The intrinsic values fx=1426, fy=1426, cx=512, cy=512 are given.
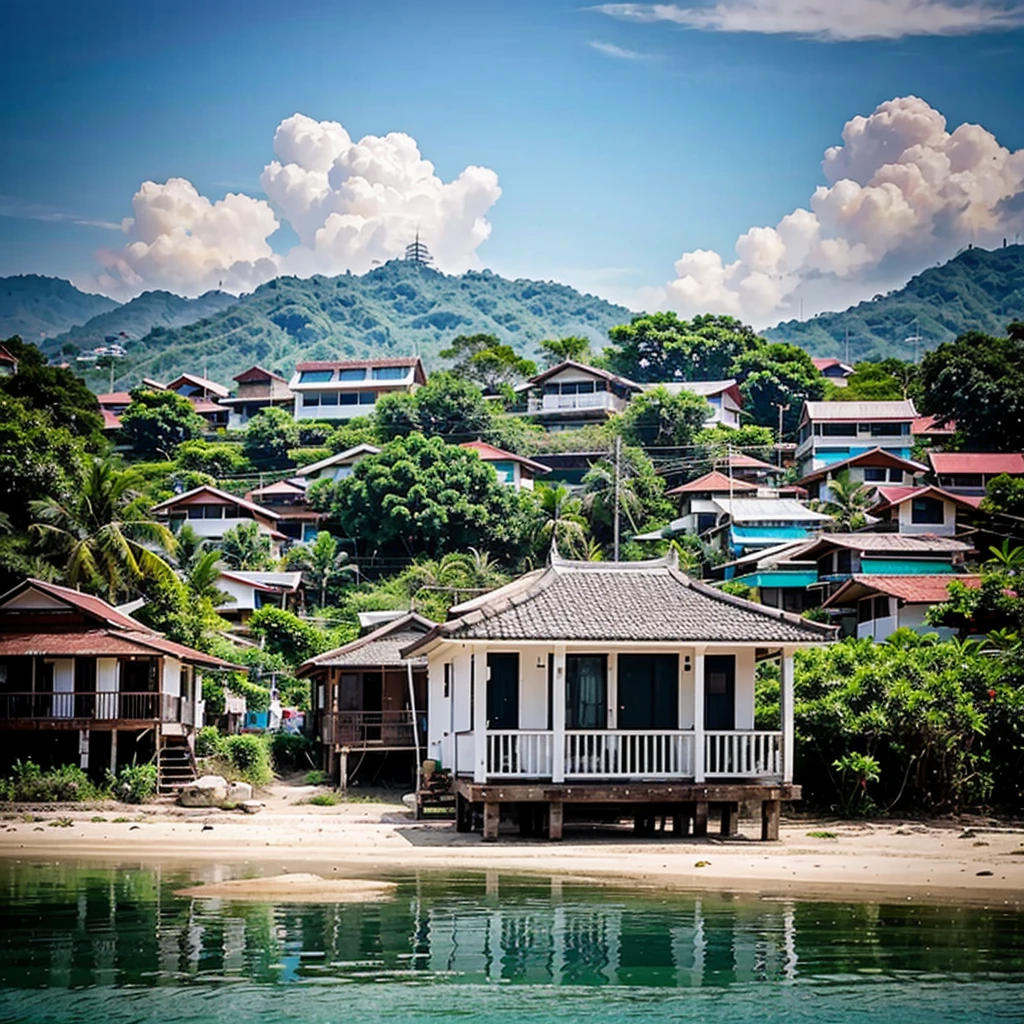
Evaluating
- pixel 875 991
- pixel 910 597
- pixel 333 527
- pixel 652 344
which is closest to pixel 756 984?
pixel 875 991

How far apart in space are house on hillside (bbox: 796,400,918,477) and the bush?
157 feet

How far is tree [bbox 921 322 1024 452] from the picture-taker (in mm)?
72375

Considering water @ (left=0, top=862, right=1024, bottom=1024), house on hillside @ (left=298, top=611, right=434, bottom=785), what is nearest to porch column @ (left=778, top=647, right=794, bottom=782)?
water @ (left=0, top=862, right=1024, bottom=1024)

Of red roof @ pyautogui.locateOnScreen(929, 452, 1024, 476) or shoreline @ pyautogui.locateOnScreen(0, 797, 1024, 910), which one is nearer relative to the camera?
shoreline @ pyautogui.locateOnScreen(0, 797, 1024, 910)

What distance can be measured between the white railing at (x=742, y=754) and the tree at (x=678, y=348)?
74802mm

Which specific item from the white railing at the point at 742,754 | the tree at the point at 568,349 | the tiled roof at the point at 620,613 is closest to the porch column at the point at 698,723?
the white railing at the point at 742,754

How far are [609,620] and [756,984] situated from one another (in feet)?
33.5

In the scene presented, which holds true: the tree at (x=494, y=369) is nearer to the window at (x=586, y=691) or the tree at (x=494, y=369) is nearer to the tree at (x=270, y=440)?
the tree at (x=270, y=440)

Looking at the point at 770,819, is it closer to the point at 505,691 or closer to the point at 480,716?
the point at 505,691

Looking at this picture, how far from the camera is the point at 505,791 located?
78.9ft

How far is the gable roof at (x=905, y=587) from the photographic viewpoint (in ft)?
140

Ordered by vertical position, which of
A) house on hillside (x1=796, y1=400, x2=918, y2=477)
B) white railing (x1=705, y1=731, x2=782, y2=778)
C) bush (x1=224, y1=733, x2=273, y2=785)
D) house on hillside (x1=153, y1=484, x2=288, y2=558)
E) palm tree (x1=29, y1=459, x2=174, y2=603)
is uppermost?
house on hillside (x1=796, y1=400, x2=918, y2=477)

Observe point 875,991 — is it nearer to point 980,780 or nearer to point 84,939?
point 84,939

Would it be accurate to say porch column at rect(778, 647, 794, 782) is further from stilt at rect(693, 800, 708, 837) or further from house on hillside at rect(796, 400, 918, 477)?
house on hillside at rect(796, 400, 918, 477)
